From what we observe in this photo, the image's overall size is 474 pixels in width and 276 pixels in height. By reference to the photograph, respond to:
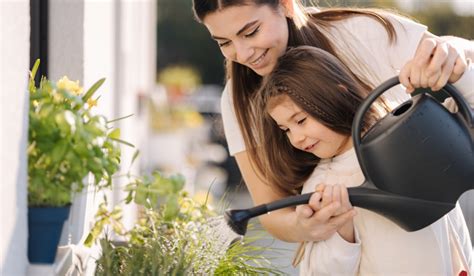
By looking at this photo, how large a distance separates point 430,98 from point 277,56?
0.42 meters

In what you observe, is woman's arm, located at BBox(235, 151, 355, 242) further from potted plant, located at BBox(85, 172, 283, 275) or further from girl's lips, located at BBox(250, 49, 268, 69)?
girl's lips, located at BBox(250, 49, 268, 69)

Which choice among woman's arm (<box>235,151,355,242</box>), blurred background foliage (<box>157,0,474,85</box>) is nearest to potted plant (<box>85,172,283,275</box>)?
woman's arm (<box>235,151,355,242</box>)

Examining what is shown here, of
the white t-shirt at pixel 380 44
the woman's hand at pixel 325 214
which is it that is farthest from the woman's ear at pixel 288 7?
the woman's hand at pixel 325 214

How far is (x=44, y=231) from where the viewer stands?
1.57 meters

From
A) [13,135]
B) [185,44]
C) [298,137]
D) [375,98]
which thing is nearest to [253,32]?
[298,137]

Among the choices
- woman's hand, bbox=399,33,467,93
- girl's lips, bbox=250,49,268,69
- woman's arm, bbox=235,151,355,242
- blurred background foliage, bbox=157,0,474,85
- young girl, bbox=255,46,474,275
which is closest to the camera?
woman's hand, bbox=399,33,467,93

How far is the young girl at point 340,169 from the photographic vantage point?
6.29ft

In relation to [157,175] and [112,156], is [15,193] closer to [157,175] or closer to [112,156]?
[112,156]

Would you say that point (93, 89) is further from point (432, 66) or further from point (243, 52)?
point (432, 66)

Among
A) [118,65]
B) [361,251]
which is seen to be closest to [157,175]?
[361,251]

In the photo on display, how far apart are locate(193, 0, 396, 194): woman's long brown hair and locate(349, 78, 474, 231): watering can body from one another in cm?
38

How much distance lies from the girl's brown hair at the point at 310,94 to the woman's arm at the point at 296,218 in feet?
0.25

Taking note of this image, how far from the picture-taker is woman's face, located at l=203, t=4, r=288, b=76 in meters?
1.99

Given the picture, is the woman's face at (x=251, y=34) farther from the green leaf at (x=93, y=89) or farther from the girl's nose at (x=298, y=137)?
the green leaf at (x=93, y=89)
